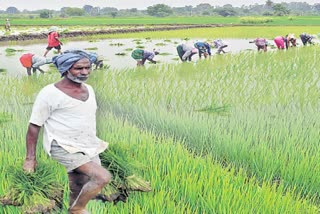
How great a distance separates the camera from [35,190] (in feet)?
6.44

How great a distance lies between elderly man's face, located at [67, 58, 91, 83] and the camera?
72.3 inches

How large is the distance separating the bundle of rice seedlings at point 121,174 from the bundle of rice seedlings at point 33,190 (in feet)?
0.77

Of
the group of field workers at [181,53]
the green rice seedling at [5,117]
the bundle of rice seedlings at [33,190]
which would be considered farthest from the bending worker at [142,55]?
the bundle of rice seedlings at [33,190]

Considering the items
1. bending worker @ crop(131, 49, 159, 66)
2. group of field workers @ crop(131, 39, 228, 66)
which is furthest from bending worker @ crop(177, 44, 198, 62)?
bending worker @ crop(131, 49, 159, 66)

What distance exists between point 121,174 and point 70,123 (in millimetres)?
463

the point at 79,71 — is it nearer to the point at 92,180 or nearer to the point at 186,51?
the point at 92,180

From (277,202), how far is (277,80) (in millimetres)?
3878

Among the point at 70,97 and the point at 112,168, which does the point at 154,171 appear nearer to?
the point at 112,168

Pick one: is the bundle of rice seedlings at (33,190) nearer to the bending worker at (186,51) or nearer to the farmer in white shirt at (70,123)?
the farmer in white shirt at (70,123)

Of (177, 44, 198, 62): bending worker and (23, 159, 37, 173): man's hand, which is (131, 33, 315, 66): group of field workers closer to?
(177, 44, 198, 62): bending worker

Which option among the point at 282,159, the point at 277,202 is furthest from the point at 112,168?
the point at 282,159

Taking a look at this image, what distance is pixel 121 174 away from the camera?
2193 mm

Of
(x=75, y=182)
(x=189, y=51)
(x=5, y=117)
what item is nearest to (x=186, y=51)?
(x=189, y=51)

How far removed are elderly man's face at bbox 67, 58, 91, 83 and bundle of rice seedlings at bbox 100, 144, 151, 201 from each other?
48 cm
